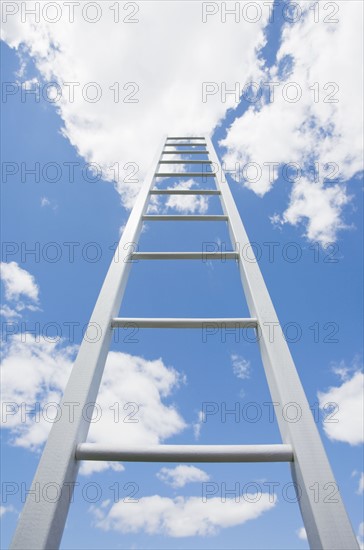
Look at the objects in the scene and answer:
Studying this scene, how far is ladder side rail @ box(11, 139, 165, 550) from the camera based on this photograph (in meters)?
0.89

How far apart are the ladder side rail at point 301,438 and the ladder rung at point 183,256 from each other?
10.0 inches

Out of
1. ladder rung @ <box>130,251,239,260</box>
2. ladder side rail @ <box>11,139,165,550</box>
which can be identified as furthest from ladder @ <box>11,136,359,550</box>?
ladder rung @ <box>130,251,239,260</box>

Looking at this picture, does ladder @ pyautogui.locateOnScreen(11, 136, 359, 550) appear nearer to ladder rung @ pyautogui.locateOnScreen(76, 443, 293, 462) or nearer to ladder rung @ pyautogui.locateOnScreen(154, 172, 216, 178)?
ladder rung @ pyautogui.locateOnScreen(76, 443, 293, 462)

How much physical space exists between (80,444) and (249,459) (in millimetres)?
500

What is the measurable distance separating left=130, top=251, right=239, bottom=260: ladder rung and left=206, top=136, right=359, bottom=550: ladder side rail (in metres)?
0.25

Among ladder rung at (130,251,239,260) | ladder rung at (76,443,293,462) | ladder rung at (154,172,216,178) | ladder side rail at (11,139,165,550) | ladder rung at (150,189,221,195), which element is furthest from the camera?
ladder rung at (154,172,216,178)

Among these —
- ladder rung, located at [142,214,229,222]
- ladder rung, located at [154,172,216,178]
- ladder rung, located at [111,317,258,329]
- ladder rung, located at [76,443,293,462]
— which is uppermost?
ladder rung, located at [154,172,216,178]

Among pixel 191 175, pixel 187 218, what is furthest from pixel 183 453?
pixel 191 175

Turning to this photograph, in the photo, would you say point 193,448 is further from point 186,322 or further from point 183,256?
point 183,256

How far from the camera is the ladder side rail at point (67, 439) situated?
89 cm

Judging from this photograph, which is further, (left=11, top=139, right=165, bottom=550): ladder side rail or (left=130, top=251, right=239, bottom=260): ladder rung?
(left=130, top=251, right=239, bottom=260): ladder rung

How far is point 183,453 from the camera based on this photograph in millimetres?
1017

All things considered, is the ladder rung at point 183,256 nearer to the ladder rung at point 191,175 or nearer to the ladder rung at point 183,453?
the ladder rung at point 183,453

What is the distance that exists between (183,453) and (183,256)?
1.14 m
